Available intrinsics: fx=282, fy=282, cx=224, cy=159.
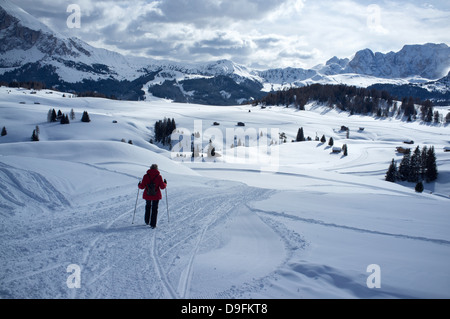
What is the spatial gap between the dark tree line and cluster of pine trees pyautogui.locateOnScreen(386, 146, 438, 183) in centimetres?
9847

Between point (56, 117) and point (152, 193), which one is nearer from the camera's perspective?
point (152, 193)

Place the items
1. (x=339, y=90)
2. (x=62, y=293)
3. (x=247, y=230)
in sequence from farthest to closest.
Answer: (x=339, y=90) < (x=247, y=230) < (x=62, y=293)

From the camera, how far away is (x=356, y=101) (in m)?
150

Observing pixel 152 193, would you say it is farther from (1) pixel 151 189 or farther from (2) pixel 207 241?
(2) pixel 207 241

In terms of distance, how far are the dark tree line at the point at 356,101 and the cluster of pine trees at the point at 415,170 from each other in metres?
98.5

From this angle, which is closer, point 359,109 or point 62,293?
point 62,293

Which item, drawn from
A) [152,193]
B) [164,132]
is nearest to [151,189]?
[152,193]

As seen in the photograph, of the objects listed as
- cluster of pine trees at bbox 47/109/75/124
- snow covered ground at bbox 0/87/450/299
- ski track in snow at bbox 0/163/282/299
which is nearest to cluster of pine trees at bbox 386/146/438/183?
snow covered ground at bbox 0/87/450/299

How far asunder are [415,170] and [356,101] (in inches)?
4517

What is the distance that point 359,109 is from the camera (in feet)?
475

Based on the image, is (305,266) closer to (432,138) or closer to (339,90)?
(432,138)

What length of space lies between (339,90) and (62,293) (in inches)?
6929

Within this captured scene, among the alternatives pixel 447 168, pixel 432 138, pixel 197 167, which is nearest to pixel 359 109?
pixel 432 138
